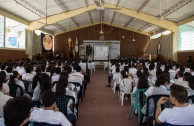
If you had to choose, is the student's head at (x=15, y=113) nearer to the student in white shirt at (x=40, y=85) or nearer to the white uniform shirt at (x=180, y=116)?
the white uniform shirt at (x=180, y=116)

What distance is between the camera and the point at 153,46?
24.5 m

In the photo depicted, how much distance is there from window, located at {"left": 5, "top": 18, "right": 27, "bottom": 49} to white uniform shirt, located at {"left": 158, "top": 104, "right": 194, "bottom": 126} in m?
11.9

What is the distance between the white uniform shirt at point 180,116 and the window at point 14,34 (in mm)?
11913

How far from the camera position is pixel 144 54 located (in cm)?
2606

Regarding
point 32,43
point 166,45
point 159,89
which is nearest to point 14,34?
point 32,43

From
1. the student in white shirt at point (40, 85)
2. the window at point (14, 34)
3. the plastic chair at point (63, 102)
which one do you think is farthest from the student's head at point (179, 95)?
the window at point (14, 34)

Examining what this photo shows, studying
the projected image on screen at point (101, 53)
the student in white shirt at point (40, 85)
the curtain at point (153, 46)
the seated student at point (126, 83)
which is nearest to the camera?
the student in white shirt at point (40, 85)

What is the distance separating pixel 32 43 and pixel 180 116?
53.2ft

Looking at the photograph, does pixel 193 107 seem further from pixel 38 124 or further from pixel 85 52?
pixel 85 52

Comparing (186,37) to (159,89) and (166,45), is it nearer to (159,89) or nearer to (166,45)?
(166,45)

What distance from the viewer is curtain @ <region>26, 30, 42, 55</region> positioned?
16.6 metres

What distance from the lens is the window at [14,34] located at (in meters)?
13.1

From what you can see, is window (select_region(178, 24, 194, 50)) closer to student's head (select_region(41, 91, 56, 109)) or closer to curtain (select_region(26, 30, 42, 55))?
curtain (select_region(26, 30, 42, 55))

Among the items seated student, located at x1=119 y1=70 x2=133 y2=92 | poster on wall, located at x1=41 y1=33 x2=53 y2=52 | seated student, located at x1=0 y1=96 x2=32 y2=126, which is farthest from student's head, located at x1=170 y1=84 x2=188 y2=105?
poster on wall, located at x1=41 y1=33 x2=53 y2=52
